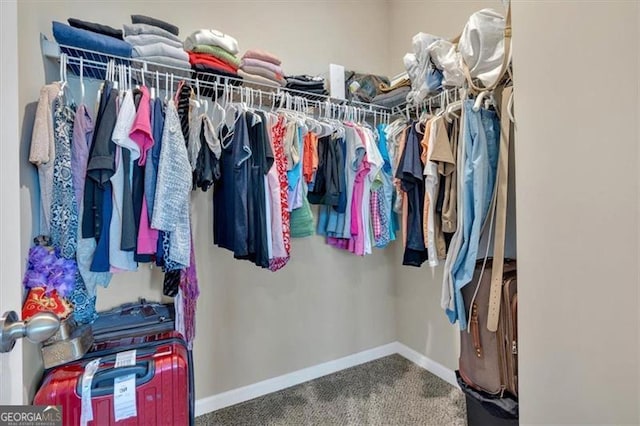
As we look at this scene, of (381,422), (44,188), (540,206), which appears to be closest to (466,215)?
(540,206)

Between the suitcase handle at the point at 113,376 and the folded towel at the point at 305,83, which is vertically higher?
the folded towel at the point at 305,83

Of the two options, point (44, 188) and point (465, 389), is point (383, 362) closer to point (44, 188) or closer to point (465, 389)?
point (465, 389)

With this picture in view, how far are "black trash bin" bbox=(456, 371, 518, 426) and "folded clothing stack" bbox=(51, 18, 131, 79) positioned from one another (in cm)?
210

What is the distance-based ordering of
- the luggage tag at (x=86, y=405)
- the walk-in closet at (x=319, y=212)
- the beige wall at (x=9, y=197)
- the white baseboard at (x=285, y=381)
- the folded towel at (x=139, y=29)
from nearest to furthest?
the beige wall at (x=9, y=197) → the walk-in closet at (x=319, y=212) → the luggage tag at (x=86, y=405) → the folded towel at (x=139, y=29) → the white baseboard at (x=285, y=381)

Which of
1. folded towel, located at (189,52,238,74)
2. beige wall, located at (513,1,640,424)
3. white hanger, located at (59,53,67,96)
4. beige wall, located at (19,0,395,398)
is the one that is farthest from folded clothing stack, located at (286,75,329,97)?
beige wall, located at (513,1,640,424)

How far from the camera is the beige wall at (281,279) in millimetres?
1854

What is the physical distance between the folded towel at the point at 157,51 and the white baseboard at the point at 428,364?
2.46 metres

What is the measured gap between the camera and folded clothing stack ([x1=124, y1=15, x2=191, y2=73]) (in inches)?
58.1

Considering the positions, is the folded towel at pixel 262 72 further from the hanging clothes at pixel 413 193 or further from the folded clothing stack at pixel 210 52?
the hanging clothes at pixel 413 193

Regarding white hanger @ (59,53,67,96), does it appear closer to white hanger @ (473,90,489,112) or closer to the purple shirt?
the purple shirt

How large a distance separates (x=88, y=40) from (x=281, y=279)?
160 cm

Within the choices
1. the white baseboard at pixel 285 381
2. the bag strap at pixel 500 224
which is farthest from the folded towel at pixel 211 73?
the white baseboard at pixel 285 381

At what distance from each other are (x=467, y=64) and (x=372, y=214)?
0.94 metres

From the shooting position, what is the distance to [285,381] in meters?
2.19
